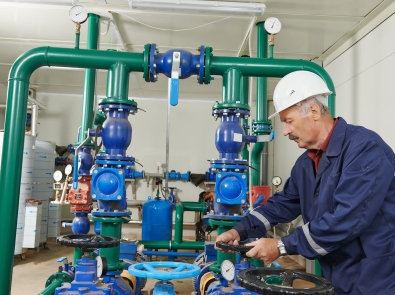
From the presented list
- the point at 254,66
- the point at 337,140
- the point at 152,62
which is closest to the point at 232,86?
the point at 254,66

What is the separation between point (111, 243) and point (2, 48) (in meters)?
4.08

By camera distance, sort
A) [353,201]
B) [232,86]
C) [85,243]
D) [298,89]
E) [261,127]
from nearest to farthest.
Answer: [353,201] → [298,89] → [85,243] → [232,86] → [261,127]

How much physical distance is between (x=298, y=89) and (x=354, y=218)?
1.86 feet

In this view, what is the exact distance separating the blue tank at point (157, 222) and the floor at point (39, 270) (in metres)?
0.49

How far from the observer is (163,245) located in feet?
13.3

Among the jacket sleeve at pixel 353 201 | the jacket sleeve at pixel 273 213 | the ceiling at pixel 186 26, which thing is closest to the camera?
the jacket sleeve at pixel 353 201

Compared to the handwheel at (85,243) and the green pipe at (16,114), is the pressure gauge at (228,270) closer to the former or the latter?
the handwheel at (85,243)

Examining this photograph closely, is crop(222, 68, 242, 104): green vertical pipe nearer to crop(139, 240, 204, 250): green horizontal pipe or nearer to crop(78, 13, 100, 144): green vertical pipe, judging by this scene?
crop(78, 13, 100, 144): green vertical pipe

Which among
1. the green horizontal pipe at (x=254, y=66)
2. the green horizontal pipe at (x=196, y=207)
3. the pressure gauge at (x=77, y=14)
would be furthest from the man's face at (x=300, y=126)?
the green horizontal pipe at (x=196, y=207)

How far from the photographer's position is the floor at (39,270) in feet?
12.0

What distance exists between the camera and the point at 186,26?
3.93 m

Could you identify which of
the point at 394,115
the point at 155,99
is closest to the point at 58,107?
the point at 155,99

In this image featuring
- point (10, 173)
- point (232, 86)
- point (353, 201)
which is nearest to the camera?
point (353, 201)

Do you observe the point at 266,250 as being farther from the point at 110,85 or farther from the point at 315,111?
the point at 110,85
